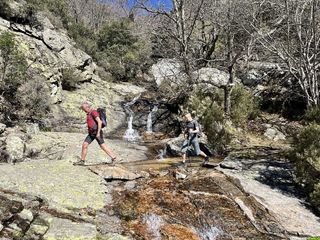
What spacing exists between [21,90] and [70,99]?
376 centimetres

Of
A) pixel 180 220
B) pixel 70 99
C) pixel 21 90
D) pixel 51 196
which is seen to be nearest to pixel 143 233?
pixel 180 220

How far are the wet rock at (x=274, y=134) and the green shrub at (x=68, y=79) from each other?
42.2 ft

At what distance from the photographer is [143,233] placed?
276 inches

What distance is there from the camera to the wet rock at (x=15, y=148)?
13.3 metres

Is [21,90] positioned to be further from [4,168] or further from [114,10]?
[114,10]

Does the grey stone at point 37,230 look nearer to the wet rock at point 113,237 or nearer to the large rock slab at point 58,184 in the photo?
the large rock slab at point 58,184

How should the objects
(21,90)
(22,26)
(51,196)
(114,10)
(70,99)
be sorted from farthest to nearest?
(114,10) < (22,26) < (70,99) < (21,90) < (51,196)

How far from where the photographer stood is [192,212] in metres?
8.12

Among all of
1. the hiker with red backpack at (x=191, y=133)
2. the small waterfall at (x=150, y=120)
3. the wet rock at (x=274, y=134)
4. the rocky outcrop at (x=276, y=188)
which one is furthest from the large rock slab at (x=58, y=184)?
the small waterfall at (x=150, y=120)

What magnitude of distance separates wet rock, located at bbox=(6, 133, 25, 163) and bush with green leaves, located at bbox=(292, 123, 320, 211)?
29.6 ft

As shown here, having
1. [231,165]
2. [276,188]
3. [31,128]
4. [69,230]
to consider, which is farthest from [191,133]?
[31,128]

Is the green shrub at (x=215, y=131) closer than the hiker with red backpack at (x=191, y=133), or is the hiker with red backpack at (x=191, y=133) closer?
the hiker with red backpack at (x=191, y=133)

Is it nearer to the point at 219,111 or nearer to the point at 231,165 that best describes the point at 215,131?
the point at 219,111

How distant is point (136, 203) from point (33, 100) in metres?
14.1
